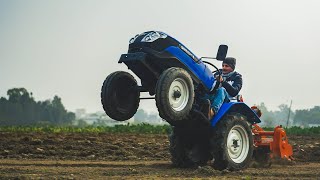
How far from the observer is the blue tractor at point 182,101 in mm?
8766

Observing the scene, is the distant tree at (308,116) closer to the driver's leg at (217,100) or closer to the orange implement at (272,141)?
the orange implement at (272,141)

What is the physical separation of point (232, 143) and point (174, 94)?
6.75 feet

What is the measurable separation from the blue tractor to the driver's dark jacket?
25 centimetres

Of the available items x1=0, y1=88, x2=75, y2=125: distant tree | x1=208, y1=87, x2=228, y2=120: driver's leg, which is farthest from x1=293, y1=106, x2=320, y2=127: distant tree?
x1=208, y1=87, x2=228, y2=120: driver's leg

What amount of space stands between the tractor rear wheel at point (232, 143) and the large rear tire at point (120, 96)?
1.62 metres

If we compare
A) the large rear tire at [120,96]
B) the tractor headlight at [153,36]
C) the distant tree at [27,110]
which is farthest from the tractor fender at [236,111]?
the distant tree at [27,110]

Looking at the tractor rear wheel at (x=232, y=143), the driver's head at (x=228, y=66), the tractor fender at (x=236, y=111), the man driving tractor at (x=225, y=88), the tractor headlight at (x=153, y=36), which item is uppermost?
the tractor headlight at (x=153, y=36)

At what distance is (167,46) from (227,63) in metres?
2.11

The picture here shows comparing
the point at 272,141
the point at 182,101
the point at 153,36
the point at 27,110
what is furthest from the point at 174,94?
the point at 27,110

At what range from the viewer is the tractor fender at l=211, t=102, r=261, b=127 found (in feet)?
→ 31.9

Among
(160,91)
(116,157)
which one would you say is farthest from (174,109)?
(116,157)

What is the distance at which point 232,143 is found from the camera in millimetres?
10102

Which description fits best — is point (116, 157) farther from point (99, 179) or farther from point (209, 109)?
point (99, 179)

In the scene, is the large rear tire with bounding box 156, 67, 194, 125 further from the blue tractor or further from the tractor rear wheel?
the tractor rear wheel
